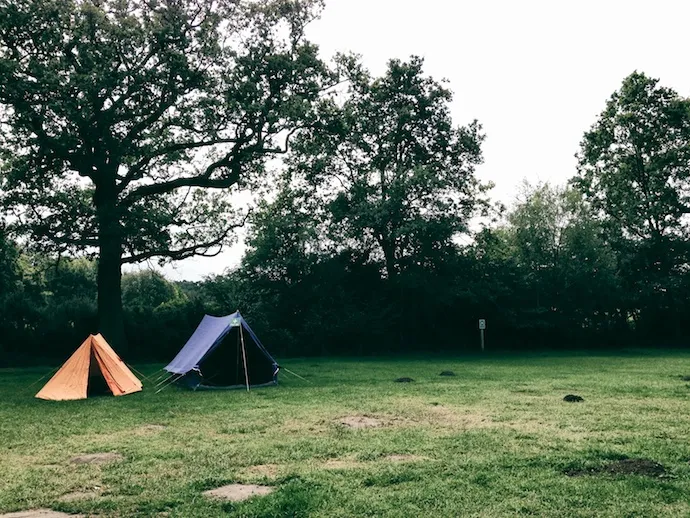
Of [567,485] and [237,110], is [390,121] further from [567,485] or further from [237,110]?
[567,485]

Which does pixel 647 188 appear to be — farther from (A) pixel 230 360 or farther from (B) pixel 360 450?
(B) pixel 360 450

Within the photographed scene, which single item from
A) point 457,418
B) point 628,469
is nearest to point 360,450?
point 457,418

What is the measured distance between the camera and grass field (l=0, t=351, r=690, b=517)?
5.26 metres

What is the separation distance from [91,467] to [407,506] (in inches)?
150

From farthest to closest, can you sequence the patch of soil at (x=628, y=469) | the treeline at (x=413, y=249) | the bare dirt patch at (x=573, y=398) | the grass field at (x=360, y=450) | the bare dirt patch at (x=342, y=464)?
1. the treeline at (x=413, y=249)
2. the bare dirt patch at (x=573, y=398)
3. the bare dirt patch at (x=342, y=464)
4. the patch of soil at (x=628, y=469)
5. the grass field at (x=360, y=450)

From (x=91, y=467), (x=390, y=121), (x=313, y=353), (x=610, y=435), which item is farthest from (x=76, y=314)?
(x=610, y=435)

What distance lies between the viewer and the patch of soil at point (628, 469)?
599 centimetres

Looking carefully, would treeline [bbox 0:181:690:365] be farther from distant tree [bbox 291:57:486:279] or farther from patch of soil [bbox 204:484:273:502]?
patch of soil [bbox 204:484:273:502]

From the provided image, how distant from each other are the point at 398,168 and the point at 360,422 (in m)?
19.6

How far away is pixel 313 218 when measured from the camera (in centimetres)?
2858

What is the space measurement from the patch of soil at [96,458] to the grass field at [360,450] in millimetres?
137

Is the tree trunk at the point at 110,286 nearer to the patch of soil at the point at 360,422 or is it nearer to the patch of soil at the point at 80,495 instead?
the patch of soil at the point at 360,422

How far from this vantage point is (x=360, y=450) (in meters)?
7.34

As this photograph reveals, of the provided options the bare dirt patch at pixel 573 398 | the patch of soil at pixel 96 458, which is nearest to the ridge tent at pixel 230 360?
the bare dirt patch at pixel 573 398
